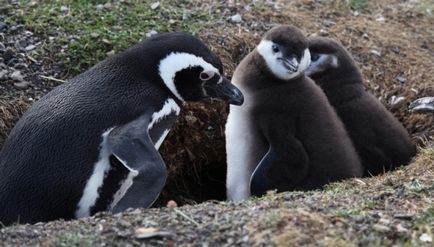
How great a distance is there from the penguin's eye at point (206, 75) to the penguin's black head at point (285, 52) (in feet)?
1.48

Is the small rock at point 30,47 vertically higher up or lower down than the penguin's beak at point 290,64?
lower down

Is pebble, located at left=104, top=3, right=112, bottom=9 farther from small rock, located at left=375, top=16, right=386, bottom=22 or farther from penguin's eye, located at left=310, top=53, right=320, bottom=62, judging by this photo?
small rock, located at left=375, top=16, right=386, bottom=22

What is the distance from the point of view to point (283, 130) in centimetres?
500

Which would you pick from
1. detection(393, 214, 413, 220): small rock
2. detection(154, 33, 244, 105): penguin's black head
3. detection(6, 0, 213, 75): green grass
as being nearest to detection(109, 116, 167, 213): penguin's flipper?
detection(154, 33, 244, 105): penguin's black head

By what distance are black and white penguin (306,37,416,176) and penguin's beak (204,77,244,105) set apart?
0.78 meters

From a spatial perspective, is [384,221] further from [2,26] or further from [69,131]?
[2,26]

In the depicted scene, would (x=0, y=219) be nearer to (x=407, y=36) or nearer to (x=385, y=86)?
(x=385, y=86)

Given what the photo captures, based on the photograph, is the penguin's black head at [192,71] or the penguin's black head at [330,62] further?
the penguin's black head at [330,62]

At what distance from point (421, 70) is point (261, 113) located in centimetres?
184

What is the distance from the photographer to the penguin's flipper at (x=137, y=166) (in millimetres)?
4273

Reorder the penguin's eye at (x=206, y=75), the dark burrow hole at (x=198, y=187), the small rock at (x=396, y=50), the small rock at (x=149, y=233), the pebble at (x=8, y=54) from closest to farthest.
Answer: the small rock at (x=149, y=233)
the penguin's eye at (x=206, y=75)
the pebble at (x=8, y=54)
the dark burrow hole at (x=198, y=187)
the small rock at (x=396, y=50)

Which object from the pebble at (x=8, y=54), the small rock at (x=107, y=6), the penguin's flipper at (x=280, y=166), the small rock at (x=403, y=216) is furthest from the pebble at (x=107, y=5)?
the small rock at (x=403, y=216)

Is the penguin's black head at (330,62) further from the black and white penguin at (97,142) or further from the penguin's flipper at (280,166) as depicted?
the black and white penguin at (97,142)

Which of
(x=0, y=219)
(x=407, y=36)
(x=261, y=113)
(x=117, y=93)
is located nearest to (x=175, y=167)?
(x=261, y=113)
